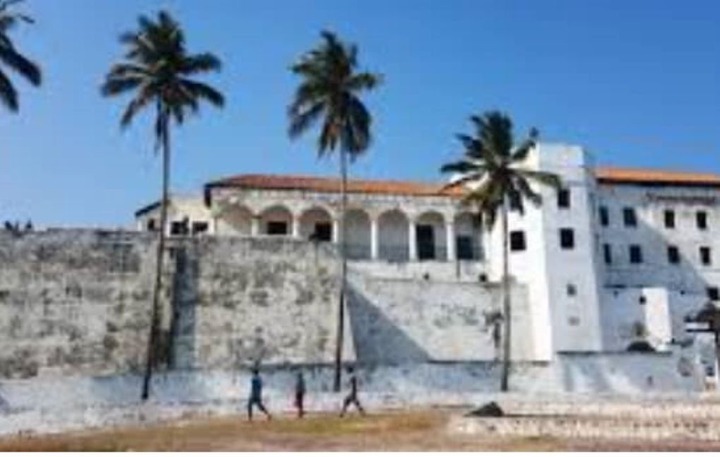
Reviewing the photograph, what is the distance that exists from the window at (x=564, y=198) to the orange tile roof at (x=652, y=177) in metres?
5.39

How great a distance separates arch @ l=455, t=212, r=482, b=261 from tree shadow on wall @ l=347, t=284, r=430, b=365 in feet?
34.7

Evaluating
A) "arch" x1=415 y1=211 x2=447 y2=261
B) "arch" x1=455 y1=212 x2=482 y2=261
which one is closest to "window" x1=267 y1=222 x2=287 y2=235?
"arch" x1=415 y1=211 x2=447 y2=261

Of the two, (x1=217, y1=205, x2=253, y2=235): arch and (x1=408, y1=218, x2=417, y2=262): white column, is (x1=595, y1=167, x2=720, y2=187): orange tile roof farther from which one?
(x1=217, y1=205, x2=253, y2=235): arch

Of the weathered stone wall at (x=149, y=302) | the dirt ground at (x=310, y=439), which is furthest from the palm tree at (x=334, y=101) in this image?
the dirt ground at (x=310, y=439)

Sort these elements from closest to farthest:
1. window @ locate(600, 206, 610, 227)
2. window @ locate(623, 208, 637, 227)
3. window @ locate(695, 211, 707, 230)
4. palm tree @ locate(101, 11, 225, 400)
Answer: palm tree @ locate(101, 11, 225, 400), window @ locate(600, 206, 610, 227), window @ locate(623, 208, 637, 227), window @ locate(695, 211, 707, 230)

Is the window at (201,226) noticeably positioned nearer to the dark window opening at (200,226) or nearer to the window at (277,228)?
the dark window opening at (200,226)

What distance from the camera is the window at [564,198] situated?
62.6 metres

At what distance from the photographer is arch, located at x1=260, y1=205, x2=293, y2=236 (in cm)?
6362

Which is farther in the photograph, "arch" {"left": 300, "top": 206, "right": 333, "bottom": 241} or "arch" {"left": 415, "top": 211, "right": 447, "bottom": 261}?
"arch" {"left": 415, "top": 211, "right": 447, "bottom": 261}

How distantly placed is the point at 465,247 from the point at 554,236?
678 centimetres

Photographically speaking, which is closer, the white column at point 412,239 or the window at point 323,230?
the white column at point 412,239

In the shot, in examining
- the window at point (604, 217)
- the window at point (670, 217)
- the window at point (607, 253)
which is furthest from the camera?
the window at point (670, 217)

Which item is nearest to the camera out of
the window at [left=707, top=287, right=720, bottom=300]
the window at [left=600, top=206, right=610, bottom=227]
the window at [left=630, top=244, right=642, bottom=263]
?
the window at [left=600, top=206, right=610, bottom=227]

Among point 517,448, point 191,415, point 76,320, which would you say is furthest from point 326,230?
point 517,448
